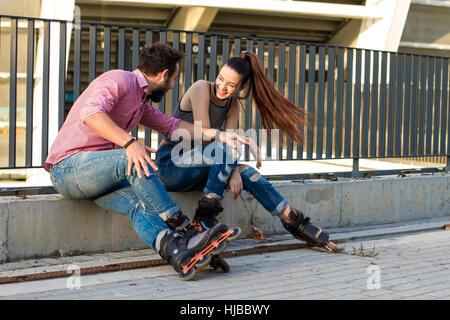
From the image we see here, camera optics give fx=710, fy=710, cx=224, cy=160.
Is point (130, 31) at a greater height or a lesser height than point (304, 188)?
greater

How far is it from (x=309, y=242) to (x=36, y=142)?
2.29 meters

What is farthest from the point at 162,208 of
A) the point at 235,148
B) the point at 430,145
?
the point at 430,145

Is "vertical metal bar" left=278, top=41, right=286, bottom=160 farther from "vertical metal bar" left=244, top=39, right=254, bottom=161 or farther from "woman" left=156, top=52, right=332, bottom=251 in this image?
Result: "woman" left=156, top=52, right=332, bottom=251

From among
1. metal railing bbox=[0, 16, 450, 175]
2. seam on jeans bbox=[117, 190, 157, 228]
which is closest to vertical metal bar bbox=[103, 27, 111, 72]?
metal railing bbox=[0, 16, 450, 175]

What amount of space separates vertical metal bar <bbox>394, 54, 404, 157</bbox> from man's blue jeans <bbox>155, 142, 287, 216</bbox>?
2.96 metres

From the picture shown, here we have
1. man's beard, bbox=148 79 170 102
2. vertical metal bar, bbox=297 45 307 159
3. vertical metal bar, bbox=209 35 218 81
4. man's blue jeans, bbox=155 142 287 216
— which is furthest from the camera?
vertical metal bar, bbox=297 45 307 159

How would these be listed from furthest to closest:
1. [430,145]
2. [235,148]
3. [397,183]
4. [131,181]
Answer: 1. [430,145]
2. [397,183]
3. [235,148]
4. [131,181]

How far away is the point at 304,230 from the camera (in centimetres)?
543

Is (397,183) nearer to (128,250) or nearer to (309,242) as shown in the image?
(309,242)

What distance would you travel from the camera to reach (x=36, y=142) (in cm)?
562

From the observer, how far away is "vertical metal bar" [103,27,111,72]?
5.61 meters

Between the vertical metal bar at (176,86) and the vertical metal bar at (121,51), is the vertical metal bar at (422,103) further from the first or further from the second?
the vertical metal bar at (121,51)

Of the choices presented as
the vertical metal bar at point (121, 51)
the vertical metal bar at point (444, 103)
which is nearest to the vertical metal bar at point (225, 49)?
the vertical metal bar at point (121, 51)

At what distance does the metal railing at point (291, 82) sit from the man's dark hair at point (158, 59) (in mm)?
890
